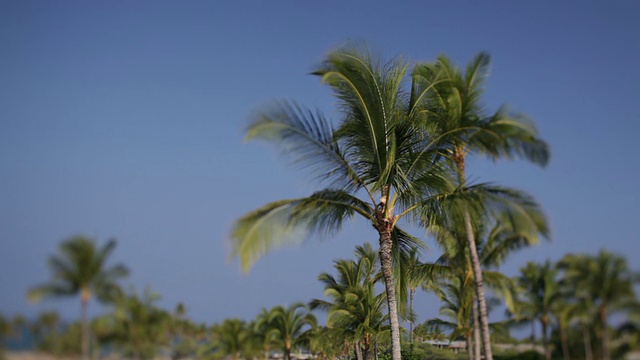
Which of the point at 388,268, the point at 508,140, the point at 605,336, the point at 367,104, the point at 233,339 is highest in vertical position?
the point at 367,104

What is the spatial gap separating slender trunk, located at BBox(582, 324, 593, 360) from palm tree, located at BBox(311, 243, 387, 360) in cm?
1076

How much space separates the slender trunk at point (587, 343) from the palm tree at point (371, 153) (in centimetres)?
1983

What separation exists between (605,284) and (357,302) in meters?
12.0

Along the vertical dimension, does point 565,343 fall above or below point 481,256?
below

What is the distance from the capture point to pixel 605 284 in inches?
1032

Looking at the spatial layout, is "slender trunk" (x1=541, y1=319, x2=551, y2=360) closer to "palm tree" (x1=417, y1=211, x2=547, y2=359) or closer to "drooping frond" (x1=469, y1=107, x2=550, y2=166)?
"palm tree" (x1=417, y1=211, x2=547, y2=359)

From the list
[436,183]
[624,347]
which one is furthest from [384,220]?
[624,347]

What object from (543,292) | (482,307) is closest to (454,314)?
(543,292)

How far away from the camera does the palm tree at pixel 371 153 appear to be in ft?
35.6

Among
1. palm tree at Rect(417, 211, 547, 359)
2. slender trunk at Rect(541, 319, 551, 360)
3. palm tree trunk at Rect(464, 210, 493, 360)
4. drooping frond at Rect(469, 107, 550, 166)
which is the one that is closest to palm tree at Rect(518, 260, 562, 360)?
slender trunk at Rect(541, 319, 551, 360)

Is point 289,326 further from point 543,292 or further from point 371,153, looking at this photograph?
point 371,153

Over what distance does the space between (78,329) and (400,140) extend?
59.0 ft

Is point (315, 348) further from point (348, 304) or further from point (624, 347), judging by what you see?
point (624, 347)

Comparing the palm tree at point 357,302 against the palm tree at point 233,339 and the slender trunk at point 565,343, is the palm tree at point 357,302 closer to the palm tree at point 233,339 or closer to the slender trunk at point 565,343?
the slender trunk at point 565,343
